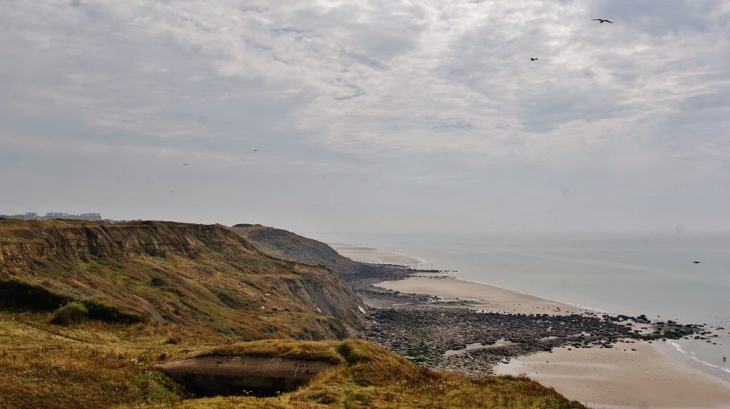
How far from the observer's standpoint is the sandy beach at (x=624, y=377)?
4528 cm

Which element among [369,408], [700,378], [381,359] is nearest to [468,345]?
[700,378]

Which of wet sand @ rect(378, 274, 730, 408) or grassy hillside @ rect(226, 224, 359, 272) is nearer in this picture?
wet sand @ rect(378, 274, 730, 408)

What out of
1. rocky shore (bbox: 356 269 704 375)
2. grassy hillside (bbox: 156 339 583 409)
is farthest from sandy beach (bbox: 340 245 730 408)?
grassy hillside (bbox: 156 339 583 409)

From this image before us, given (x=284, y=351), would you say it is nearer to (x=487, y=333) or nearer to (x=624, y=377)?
(x=624, y=377)

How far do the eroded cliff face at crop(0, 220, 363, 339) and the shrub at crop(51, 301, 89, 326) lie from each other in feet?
24.3

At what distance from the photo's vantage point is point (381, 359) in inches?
874

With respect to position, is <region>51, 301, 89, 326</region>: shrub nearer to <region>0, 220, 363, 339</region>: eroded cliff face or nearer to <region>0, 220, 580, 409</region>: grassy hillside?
<region>0, 220, 580, 409</region>: grassy hillside

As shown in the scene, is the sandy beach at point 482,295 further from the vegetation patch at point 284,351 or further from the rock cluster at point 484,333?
the vegetation patch at point 284,351

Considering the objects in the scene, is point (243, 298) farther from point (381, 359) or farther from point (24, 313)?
point (381, 359)

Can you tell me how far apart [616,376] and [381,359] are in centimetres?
4173

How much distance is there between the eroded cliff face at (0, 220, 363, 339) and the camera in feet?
155

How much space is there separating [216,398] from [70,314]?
18.6 meters

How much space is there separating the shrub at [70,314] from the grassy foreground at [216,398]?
3794 millimetres

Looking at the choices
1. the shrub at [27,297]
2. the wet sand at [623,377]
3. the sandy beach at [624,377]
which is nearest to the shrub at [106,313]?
the shrub at [27,297]
